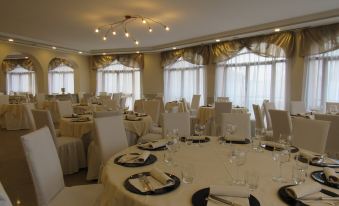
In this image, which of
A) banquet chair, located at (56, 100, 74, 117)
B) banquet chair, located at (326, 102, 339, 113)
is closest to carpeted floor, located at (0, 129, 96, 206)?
banquet chair, located at (56, 100, 74, 117)

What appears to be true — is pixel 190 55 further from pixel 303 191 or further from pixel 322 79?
pixel 303 191

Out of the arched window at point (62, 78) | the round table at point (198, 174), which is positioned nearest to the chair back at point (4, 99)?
the arched window at point (62, 78)

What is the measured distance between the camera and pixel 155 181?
5.16 feet

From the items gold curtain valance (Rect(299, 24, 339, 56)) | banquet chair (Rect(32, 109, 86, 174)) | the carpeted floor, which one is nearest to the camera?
the carpeted floor

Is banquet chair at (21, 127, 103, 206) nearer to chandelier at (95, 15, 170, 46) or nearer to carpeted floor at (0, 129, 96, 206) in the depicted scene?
carpeted floor at (0, 129, 96, 206)

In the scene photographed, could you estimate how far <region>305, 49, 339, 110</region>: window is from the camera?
5.88m

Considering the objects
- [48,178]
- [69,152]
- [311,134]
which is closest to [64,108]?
[69,152]

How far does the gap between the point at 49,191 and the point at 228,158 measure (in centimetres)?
144

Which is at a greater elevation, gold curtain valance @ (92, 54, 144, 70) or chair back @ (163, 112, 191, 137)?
gold curtain valance @ (92, 54, 144, 70)

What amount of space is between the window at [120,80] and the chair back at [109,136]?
825cm

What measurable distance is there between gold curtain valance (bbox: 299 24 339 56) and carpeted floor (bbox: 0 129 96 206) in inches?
226

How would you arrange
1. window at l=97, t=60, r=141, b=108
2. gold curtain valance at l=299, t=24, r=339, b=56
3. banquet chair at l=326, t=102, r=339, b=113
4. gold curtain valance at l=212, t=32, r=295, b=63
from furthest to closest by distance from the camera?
1. window at l=97, t=60, r=141, b=108
2. gold curtain valance at l=212, t=32, r=295, b=63
3. gold curtain valance at l=299, t=24, r=339, b=56
4. banquet chair at l=326, t=102, r=339, b=113

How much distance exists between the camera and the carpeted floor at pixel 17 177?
316 cm

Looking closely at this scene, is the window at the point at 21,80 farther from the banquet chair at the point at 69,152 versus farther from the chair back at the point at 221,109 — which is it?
the chair back at the point at 221,109
